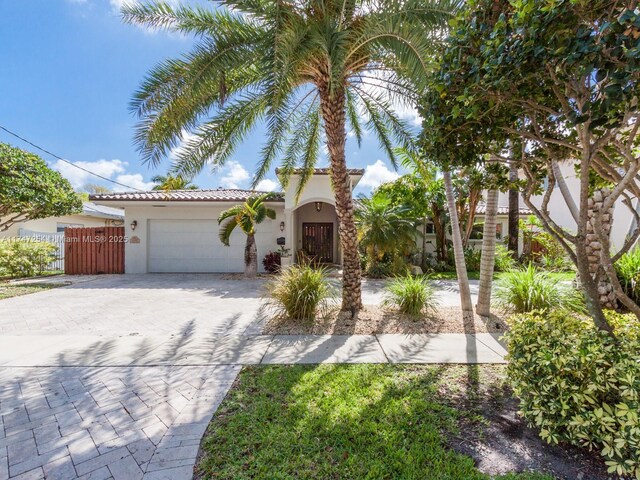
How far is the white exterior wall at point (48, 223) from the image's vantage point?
58.6 feet

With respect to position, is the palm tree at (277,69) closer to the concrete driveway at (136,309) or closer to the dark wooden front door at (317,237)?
the concrete driveway at (136,309)

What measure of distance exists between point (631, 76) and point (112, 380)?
6547 millimetres

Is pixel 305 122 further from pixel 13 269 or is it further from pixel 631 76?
pixel 13 269

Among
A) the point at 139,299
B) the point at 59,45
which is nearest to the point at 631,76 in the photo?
the point at 139,299

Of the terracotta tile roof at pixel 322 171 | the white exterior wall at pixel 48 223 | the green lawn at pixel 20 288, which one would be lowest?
the green lawn at pixel 20 288

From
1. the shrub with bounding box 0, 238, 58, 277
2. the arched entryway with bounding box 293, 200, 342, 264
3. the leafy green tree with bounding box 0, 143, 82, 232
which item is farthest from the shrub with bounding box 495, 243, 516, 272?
the shrub with bounding box 0, 238, 58, 277

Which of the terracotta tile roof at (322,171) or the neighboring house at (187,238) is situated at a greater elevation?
the terracotta tile roof at (322,171)

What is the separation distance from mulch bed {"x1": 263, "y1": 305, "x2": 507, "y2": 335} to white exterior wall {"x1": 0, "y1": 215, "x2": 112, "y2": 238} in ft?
63.7

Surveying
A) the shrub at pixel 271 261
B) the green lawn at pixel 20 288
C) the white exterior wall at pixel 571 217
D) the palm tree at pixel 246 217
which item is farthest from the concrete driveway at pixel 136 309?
the white exterior wall at pixel 571 217

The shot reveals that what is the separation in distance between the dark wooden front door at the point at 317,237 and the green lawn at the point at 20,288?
38.6 feet

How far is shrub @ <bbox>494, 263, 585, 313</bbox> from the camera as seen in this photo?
6.62 meters

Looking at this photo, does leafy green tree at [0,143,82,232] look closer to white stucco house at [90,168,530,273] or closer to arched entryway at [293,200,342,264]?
white stucco house at [90,168,530,273]

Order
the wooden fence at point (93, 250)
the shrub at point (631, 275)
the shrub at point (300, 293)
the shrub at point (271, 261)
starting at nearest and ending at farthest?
the shrub at point (300, 293) < the shrub at point (631, 275) < the shrub at point (271, 261) < the wooden fence at point (93, 250)

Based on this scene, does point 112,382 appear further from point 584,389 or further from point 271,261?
point 271,261
